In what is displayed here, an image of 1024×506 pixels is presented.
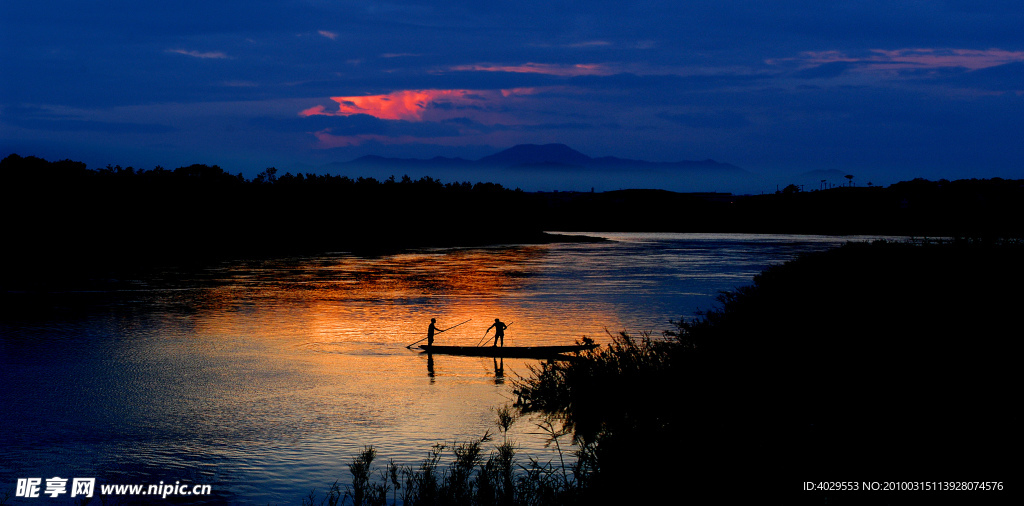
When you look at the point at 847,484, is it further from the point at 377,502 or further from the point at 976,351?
the point at 377,502

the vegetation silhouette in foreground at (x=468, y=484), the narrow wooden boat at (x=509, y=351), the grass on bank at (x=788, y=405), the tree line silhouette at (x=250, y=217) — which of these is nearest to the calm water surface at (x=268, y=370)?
the narrow wooden boat at (x=509, y=351)

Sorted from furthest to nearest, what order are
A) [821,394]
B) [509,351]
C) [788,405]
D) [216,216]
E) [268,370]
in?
[216,216], [509,351], [268,370], [821,394], [788,405]

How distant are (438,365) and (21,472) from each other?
14.4m

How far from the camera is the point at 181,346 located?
3528cm

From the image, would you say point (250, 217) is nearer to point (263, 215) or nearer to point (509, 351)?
point (263, 215)

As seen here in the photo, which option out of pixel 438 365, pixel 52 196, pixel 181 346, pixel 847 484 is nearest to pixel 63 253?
pixel 52 196

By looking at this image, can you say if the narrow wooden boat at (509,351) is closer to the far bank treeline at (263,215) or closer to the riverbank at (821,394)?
the riverbank at (821,394)

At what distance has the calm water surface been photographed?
57.8 ft

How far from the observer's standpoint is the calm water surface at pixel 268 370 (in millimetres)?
17609

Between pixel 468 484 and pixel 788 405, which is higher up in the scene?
pixel 788 405

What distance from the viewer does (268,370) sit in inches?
1140

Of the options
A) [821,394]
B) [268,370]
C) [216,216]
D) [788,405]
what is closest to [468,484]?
[788,405]

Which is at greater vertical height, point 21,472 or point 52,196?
point 52,196

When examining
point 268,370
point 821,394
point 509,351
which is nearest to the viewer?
point 821,394
